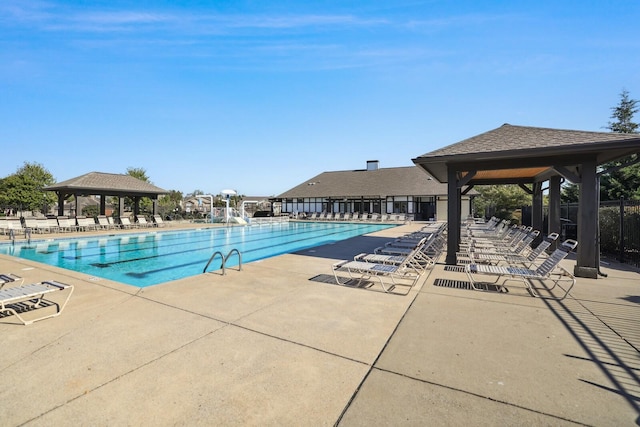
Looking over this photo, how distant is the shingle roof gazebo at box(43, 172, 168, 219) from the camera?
18.9m

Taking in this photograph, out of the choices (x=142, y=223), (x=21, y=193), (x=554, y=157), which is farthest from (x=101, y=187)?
(x=21, y=193)

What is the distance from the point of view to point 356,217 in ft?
103

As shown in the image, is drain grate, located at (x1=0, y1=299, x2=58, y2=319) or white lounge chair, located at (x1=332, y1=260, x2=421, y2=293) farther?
white lounge chair, located at (x1=332, y1=260, x2=421, y2=293)

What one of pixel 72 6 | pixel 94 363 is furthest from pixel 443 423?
pixel 72 6

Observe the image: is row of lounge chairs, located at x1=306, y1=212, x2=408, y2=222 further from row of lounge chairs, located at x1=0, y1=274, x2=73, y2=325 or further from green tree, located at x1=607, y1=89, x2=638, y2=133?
row of lounge chairs, located at x1=0, y1=274, x2=73, y2=325

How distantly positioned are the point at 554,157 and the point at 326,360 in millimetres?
7195

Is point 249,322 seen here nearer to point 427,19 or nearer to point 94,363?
point 94,363

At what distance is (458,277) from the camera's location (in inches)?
256

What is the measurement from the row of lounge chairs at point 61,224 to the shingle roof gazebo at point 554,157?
17920 millimetres

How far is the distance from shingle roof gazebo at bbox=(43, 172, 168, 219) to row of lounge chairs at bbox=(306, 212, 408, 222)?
16.1 meters

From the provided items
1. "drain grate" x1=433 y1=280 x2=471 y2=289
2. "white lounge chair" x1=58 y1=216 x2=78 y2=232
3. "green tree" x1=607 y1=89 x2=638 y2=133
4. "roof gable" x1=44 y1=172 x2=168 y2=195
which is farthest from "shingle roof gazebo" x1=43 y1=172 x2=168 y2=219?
"green tree" x1=607 y1=89 x2=638 y2=133

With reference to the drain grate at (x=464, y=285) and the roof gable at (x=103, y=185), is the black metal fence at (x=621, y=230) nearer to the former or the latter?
the drain grate at (x=464, y=285)

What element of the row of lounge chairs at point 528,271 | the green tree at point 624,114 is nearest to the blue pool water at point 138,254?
the row of lounge chairs at point 528,271

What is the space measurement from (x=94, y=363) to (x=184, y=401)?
1259 mm
